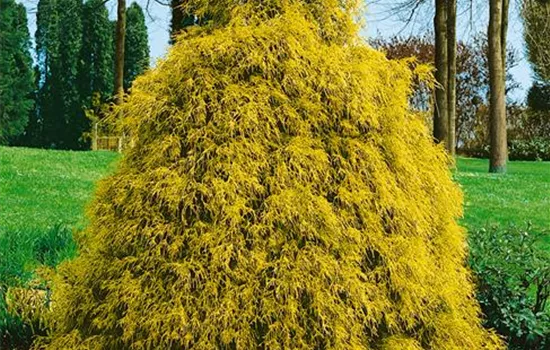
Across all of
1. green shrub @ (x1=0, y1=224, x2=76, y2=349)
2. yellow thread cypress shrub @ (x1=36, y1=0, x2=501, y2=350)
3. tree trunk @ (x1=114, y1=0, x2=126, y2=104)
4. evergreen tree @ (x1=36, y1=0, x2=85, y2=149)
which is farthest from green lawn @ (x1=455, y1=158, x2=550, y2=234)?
evergreen tree @ (x1=36, y1=0, x2=85, y2=149)

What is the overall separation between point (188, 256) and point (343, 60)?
3.78 ft

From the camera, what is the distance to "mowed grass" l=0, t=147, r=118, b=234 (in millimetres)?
10117

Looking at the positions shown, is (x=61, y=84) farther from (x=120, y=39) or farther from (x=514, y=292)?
(x=514, y=292)

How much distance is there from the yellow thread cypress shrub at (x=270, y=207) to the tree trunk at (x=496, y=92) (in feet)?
44.9

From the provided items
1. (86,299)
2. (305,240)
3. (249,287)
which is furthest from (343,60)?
(86,299)

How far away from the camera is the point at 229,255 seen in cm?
309

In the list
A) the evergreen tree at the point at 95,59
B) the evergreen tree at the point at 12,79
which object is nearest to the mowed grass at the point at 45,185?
the evergreen tree at the point at 95,59

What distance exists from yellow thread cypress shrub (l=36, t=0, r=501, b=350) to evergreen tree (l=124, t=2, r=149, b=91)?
32656 millimetres

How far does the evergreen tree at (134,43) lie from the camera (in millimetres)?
36281

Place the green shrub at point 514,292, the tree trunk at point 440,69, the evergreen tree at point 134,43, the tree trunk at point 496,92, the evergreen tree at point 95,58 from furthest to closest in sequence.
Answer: the evergreen tree at point 95,58, the evergreen tree at point 134,43, the tree trunk at point 496,92, the tree trunk at point 440,69, the green shrub at point 514,292

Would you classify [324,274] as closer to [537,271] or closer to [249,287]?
[249,287]

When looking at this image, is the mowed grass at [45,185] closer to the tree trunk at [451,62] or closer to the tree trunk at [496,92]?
the tree trunk at [451,62]

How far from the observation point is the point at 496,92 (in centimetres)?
1667

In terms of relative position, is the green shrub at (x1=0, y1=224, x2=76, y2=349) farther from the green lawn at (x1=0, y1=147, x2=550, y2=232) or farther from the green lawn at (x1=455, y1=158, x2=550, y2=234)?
the green lawn at (x1=455, y1=158, x2=550, y2=234)
